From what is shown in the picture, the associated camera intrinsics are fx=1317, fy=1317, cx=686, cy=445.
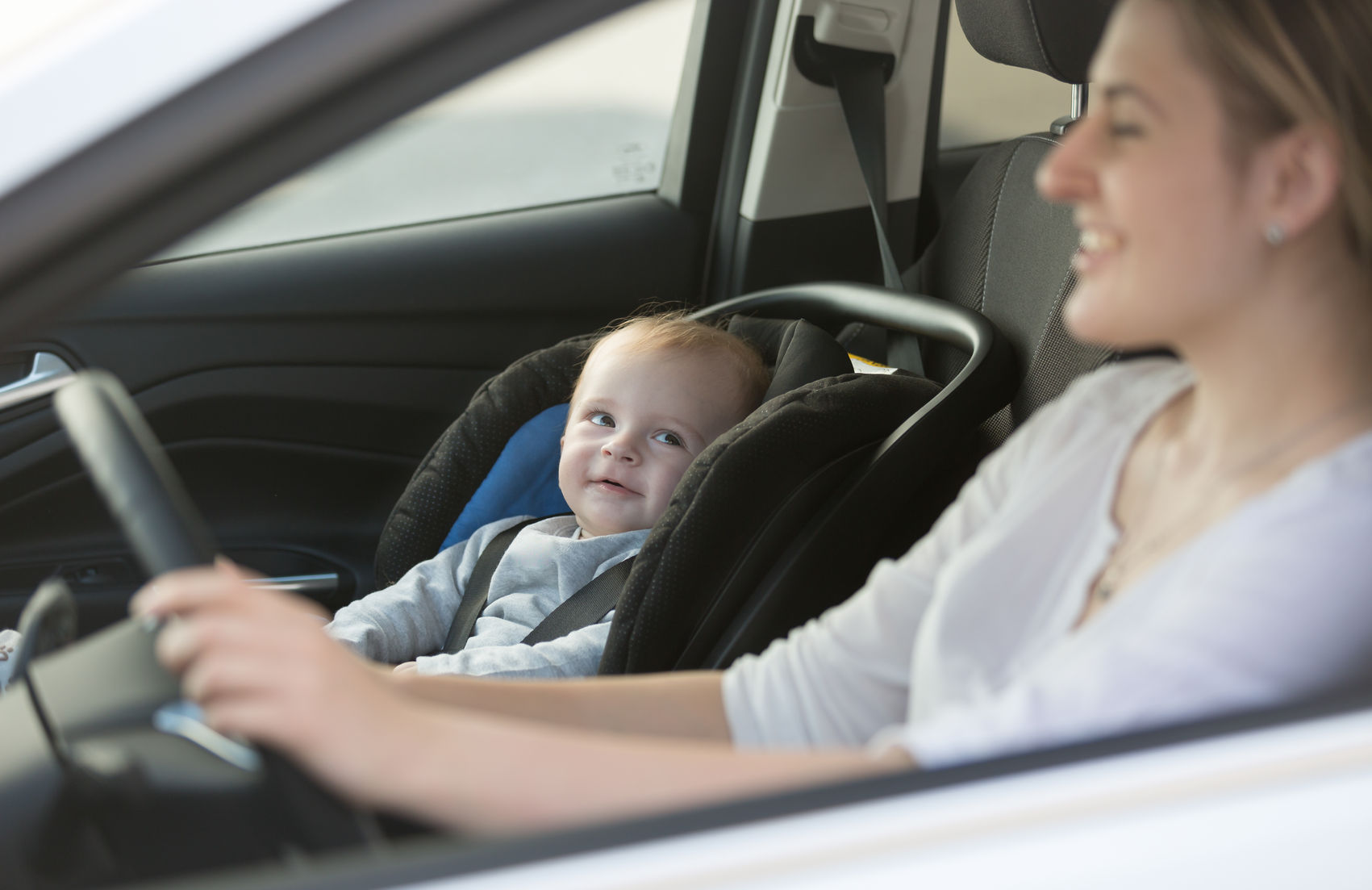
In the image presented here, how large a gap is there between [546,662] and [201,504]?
98 centimetres

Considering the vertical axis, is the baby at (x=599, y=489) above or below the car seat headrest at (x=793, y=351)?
below

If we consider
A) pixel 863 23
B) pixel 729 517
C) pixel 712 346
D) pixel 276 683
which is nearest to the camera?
pixel 276 683

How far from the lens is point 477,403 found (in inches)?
74.8

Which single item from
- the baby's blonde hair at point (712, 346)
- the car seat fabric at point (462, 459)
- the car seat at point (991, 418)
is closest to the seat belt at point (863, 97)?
the car seat at point (991, 418)

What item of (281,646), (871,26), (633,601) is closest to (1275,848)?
(281,646)

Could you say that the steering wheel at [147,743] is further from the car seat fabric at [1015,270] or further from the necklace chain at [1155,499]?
the car seat fabric at [1015,270]

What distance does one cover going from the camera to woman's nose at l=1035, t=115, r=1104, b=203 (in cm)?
84

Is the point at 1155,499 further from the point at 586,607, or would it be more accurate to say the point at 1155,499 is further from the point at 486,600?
Result: the point at 486,600

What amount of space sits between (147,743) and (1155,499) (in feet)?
2.23

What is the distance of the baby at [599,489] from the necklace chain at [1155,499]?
2.82ft

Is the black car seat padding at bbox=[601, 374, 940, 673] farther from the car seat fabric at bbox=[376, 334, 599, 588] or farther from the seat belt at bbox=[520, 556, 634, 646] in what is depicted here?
the car seat fabric at bbox=[376, 334, 599, 588]

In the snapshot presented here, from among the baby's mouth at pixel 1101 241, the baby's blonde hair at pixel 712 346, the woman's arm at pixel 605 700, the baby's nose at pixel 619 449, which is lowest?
the baby's nose at pixel 619 449

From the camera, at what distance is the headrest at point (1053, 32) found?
4.70ft

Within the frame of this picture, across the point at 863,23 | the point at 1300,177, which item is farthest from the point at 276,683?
the point at 863,23
